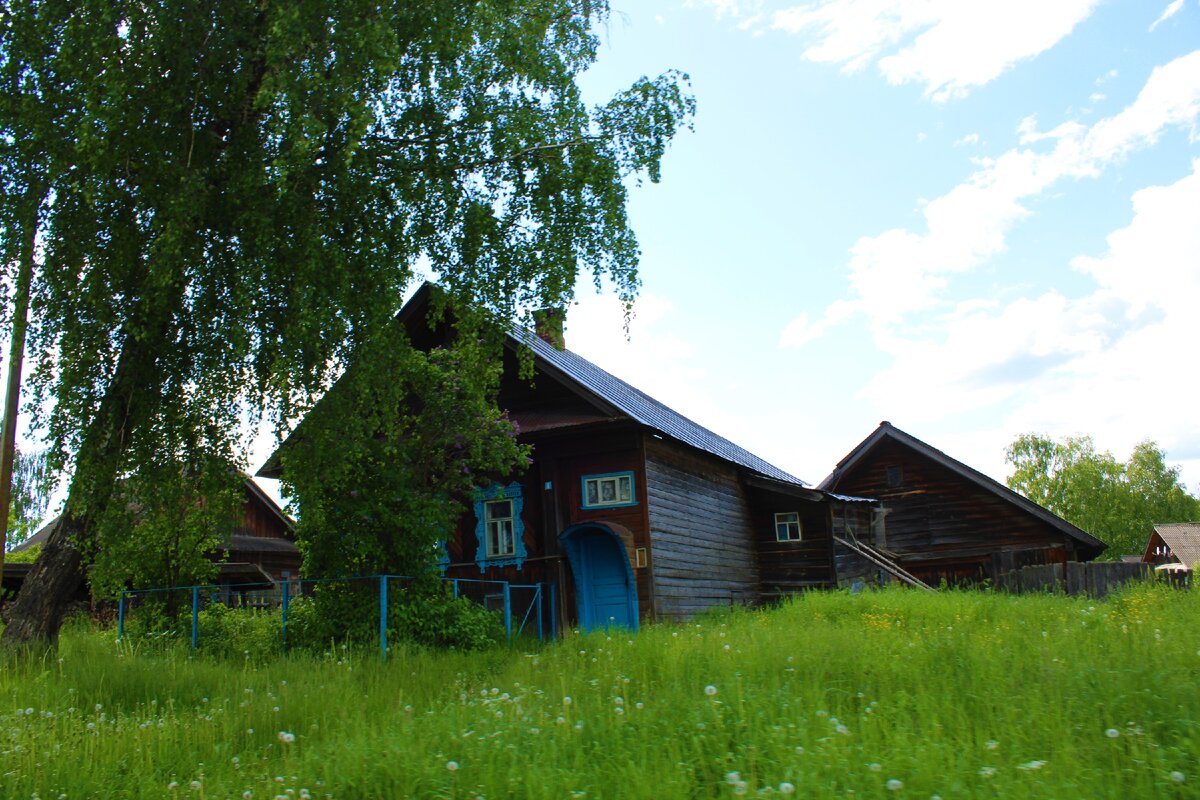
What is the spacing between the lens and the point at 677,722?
6.22m

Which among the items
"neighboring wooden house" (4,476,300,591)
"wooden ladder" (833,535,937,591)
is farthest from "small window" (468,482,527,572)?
"neighboring wooden house" (4,476,300,591)

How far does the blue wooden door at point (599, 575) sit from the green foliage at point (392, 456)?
3394mm

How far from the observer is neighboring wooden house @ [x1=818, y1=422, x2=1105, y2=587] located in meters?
25.8

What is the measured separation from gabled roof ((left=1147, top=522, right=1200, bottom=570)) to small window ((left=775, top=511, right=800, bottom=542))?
3583 cm

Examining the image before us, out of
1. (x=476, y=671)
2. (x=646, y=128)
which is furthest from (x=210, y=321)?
(x=646, y=128)

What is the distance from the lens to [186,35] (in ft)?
37.0

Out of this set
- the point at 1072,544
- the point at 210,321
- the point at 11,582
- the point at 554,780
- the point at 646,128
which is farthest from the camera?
the point at 11,582

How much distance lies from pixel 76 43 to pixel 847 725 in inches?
432

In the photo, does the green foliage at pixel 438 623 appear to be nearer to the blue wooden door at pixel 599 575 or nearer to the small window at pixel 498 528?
the blue wooden door at pixel 599 575

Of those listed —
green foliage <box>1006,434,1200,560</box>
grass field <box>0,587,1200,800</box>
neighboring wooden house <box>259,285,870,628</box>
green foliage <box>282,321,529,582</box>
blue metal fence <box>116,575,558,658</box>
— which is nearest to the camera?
grass field <box>0,587,1200,800</box>

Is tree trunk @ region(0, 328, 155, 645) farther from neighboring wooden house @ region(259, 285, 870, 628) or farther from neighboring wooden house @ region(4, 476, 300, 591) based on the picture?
neighboring wooden house @ region(4, 476, 300, 591)

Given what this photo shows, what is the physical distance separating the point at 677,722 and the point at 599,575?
1219 centimetres

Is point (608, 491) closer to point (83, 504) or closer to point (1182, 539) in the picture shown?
point (83, 504)

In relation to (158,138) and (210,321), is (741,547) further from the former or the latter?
(158,138)
